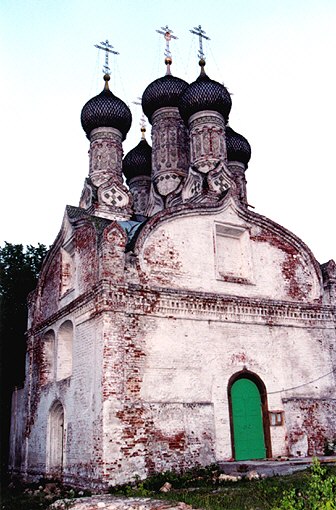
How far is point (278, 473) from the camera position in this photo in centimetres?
910

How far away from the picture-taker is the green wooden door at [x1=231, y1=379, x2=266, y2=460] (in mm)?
11453

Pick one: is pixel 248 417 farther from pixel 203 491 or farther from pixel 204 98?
pixel 204 98

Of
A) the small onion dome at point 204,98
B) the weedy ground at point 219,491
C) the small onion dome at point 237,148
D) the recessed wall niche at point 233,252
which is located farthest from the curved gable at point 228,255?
the small onion dome at point 237,148

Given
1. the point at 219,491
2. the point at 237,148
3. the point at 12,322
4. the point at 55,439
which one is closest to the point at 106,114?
the point at 237,148

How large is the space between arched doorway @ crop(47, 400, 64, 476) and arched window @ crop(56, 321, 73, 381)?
27.9 inches

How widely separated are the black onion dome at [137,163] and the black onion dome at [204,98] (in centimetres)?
380

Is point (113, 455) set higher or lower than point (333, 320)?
lower

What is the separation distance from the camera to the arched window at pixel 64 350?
504 inches

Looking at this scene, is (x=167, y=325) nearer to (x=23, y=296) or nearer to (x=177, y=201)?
(x=177, y=201)

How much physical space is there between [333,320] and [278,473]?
559 cm

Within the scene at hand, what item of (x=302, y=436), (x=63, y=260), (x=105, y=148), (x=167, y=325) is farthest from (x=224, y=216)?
(x=105, y=148)

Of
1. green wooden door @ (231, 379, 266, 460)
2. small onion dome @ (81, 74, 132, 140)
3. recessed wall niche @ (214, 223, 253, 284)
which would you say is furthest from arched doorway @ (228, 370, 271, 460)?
small onion dome @ (81, 74, 132, 140)

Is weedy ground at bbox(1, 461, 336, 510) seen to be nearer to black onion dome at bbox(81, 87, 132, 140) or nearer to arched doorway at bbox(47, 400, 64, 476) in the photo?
arched doorway at bbox(47, 400, 64, 476)

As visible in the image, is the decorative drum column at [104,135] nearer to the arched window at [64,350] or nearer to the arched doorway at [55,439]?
the arched window at [64,350]
